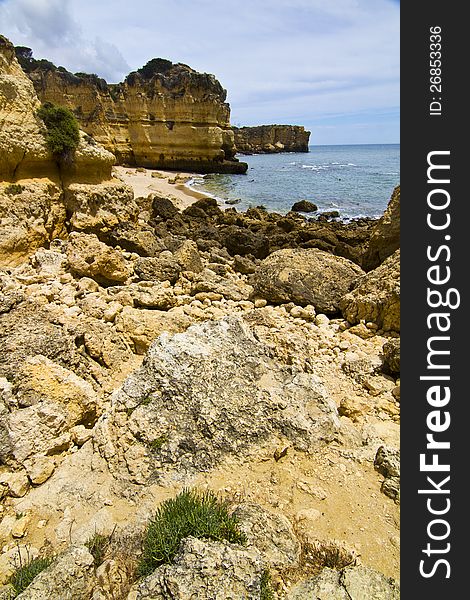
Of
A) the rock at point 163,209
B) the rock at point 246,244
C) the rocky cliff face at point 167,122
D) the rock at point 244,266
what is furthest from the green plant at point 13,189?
the rocky cliff face at point 167,122

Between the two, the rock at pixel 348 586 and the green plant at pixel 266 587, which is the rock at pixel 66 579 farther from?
the rock at pixel 348 586

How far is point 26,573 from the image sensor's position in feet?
8.13

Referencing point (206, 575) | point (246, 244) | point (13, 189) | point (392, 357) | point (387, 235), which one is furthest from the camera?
point (246, 244)

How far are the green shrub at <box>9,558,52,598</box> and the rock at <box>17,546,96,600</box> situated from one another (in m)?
0.14

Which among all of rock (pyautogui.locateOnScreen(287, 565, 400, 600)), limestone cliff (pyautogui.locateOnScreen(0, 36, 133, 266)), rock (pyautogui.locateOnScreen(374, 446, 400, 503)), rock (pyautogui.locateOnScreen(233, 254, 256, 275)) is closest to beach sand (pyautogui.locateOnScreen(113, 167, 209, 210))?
limestone cliff (pyautogui.locateOnScreen(0, 36, 133, 266))

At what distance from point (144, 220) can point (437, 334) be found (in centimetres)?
1402

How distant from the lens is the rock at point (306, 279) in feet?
26.0

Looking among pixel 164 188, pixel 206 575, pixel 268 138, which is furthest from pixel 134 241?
pixel 268 138

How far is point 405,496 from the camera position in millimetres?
2613

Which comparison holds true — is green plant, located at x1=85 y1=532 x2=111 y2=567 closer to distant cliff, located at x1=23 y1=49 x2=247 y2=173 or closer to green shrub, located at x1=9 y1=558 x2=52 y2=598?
green shrub, located at x1=9 y1=558 x2=52 y2=598

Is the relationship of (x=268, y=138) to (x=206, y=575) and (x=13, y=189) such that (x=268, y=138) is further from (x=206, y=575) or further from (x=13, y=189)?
(x=206, y=575)

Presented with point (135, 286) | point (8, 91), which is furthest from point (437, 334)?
point (8, 91)

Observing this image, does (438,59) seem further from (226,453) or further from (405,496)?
(226,453)

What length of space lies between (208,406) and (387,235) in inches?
280
